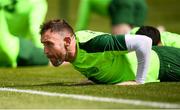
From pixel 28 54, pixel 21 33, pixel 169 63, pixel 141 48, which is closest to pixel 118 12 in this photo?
pixel 21 33

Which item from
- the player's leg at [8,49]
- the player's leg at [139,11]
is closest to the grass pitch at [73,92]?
the player's leg at [8,49]

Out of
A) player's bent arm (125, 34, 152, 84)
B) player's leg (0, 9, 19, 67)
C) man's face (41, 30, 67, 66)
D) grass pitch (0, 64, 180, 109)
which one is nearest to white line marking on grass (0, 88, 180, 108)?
grass pitch (0, 64, 180, 109)

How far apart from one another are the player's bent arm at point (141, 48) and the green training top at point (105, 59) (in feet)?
0.15

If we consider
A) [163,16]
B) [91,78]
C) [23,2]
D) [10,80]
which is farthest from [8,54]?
[163,16]

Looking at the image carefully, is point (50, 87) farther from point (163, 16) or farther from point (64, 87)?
point (163, 16)

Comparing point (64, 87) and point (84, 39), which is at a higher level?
point (84, 39)

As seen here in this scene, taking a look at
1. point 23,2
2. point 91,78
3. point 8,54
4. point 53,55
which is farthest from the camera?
point 23,2

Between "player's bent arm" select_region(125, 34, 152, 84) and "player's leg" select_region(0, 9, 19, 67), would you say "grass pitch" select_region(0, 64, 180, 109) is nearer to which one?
"player's bent arm" select_region(125, 34, 152, 84)

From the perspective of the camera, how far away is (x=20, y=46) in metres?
8.49

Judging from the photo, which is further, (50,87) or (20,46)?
(20,46)

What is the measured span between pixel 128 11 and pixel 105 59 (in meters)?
4.08

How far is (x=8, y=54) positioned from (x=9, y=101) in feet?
A: 12.2

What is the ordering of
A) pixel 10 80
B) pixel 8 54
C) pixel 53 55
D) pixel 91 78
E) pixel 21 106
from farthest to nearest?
pixel 8 54, pixel 10 80, pixel 91 78, pixel 53 55, pixel 21 106

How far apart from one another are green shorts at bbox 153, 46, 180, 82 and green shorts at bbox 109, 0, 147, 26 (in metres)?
3.60
